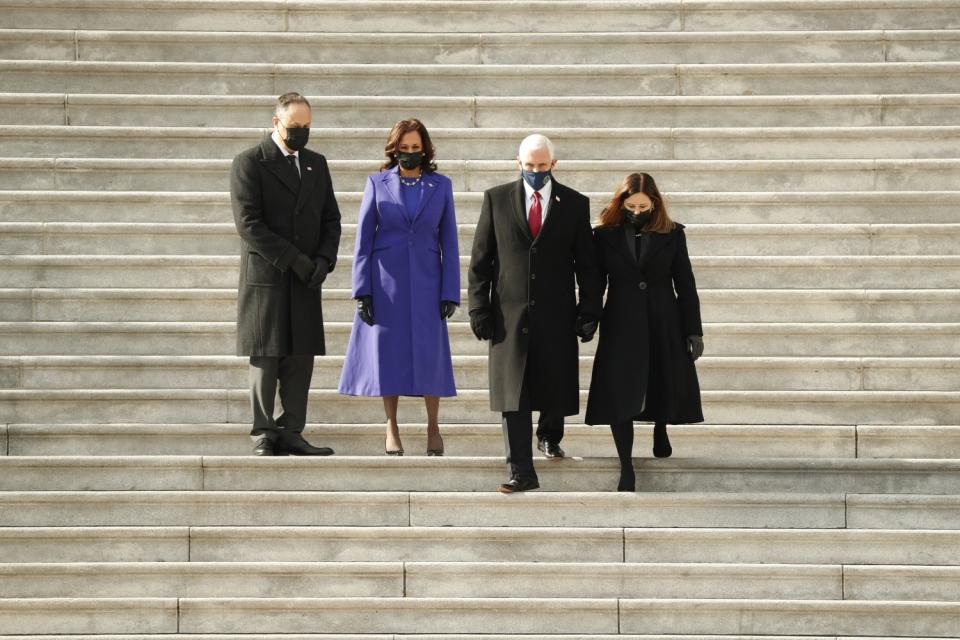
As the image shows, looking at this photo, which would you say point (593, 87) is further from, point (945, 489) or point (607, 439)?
point (945, 489)

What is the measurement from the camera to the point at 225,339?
430 inches

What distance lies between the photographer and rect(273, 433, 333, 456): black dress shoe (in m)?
9.70

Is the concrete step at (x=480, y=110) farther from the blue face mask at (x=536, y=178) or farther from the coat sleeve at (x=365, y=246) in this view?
the blue face mask at (x=536, y=178)

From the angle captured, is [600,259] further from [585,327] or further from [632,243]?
[585,327]

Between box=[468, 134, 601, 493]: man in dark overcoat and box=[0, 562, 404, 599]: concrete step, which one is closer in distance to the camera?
box=[0, 562, 404, 599]: concrete step

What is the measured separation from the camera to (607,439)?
33.6 ft

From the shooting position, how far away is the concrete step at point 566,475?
9430 mm

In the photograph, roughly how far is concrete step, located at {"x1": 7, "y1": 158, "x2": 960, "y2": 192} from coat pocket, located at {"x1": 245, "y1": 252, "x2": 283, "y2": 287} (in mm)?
2273

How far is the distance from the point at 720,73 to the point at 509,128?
1.50 meters

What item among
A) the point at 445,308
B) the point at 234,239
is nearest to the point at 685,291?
the point at 445,308

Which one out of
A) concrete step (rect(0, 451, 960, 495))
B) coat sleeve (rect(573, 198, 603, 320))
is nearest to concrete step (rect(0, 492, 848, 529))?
concrete step (rect(0, 451, 960, 495))

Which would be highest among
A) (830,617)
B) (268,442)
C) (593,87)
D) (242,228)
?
(593,87)

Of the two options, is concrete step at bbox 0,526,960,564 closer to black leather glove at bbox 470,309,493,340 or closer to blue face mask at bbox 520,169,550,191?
black leather glove at bbox 470,309,493,340

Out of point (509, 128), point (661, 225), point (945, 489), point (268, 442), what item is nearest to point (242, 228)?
point (268, 442)
